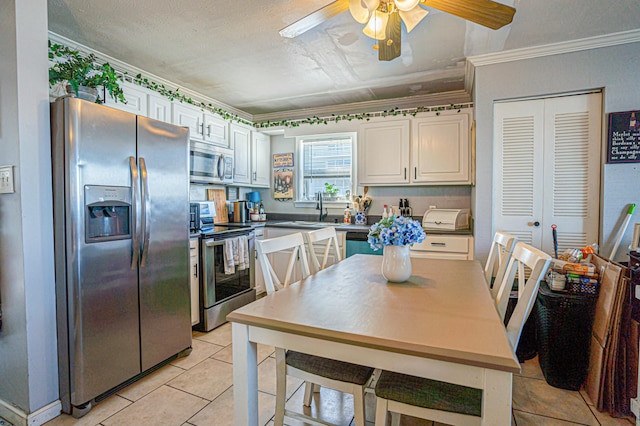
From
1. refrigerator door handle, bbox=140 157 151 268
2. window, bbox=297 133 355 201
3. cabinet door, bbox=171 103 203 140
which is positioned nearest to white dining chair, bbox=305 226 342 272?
refrigerator door handle, bbox=140 157 151 268

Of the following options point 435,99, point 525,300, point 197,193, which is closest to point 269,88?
point 197,193

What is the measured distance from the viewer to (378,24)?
172 cm

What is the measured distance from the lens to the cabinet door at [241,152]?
399 cm

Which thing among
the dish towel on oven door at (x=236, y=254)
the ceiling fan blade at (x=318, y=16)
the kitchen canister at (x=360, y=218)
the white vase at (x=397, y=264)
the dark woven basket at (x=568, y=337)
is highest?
the ceiling fan blade at (x=318, y=16)

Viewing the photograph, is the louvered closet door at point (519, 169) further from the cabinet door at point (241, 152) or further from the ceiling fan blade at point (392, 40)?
the cabinet door at point (241, 152)

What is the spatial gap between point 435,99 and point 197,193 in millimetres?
2998

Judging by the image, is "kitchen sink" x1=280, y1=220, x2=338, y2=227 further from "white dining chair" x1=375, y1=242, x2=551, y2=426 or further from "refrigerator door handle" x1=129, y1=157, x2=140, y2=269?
"white dining chair" x1=375, y1=242, x2=551, y2=426

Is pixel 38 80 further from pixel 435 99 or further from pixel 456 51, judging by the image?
pixel 435 99

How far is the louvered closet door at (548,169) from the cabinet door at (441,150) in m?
0.50

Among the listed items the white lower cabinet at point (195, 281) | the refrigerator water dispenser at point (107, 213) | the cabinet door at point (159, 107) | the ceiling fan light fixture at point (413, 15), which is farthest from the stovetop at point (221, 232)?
the ceiling fan light fixture at point (413, 15)

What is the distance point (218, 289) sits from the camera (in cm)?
306

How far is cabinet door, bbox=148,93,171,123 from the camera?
9.77 ft

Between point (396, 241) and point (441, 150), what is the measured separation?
2255 mm

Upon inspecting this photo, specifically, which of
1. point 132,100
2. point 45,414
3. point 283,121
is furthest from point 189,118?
point 45,414
